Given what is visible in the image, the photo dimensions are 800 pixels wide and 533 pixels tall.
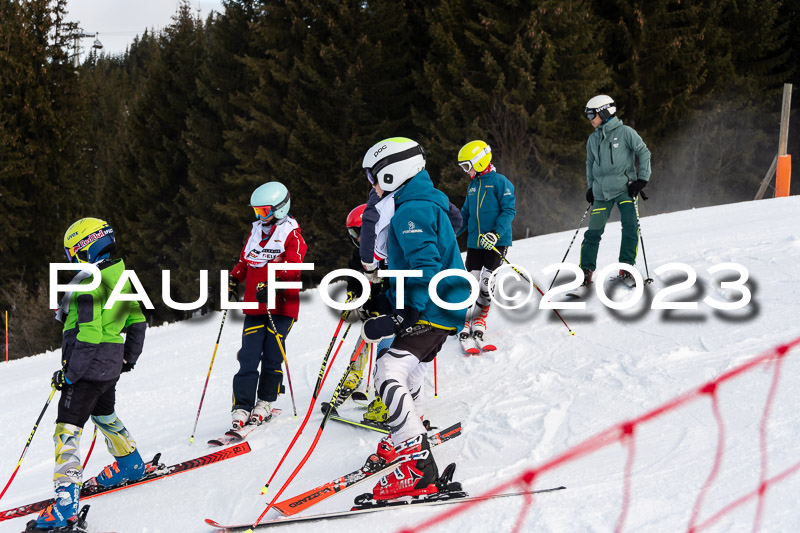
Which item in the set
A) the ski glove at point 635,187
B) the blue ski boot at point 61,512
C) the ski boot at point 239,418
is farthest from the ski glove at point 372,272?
the ski glove at point 635,187

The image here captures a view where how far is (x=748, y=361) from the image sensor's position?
194 inches

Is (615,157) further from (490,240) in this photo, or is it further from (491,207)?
(490,240)

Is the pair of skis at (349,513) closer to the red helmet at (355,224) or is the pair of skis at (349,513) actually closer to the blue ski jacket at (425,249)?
the blue ski jacket at (425,249)

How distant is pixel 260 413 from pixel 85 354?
1840mm

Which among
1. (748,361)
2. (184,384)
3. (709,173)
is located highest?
(709,173)

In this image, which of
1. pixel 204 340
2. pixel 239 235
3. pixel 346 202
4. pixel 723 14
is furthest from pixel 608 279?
pixel 723 14

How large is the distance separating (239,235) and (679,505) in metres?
22.9

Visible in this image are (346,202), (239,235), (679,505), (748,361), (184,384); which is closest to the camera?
(679,505)

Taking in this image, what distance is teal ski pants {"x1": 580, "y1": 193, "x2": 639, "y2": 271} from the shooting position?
7445 millimetres

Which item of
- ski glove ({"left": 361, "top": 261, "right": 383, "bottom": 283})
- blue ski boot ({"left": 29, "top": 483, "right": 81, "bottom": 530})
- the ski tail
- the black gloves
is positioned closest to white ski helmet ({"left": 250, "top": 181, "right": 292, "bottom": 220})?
the black gloves

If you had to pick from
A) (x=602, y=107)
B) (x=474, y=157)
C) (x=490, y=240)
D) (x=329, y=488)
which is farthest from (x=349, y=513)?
(x=602, y=107)

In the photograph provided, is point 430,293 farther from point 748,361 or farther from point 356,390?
point 748,361

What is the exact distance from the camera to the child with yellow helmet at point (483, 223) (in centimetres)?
650

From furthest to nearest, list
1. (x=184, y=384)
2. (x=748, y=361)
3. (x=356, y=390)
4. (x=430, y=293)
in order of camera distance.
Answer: (x=184, y=384) < (x=356, y=390) < (x=748, y=361) < (x=430, y=293)
